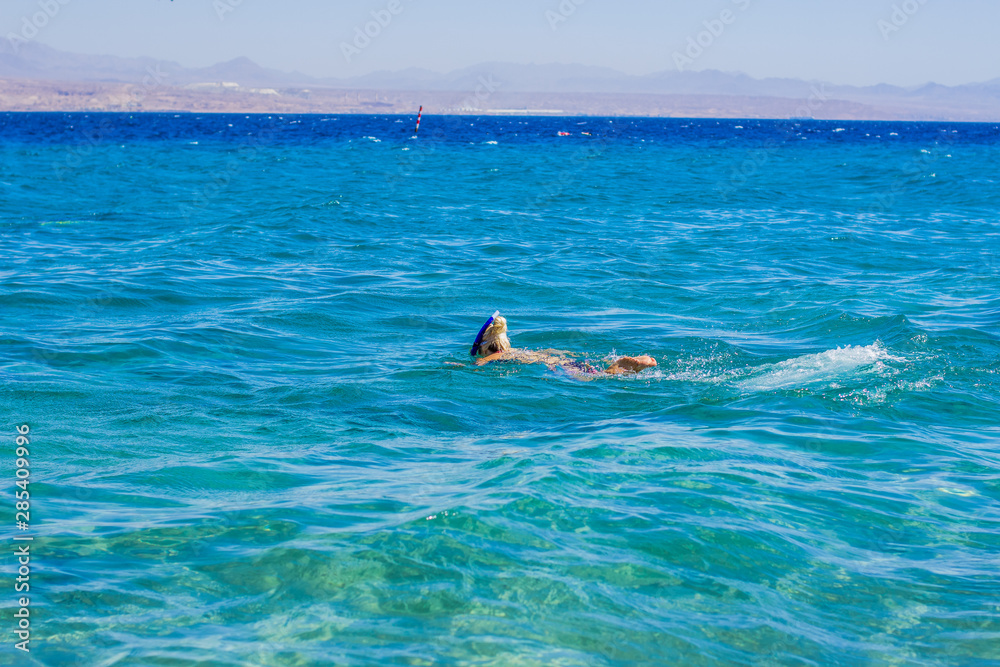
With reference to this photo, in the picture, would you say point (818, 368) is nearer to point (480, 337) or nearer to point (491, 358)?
point (491, 358)

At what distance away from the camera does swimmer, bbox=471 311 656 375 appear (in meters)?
10.6

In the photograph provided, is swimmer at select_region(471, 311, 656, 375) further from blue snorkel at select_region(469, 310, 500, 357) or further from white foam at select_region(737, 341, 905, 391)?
white foam at select_region(737, 341, 905, 391)

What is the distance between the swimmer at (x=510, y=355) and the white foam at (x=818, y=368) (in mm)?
1436

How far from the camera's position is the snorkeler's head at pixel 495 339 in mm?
10805

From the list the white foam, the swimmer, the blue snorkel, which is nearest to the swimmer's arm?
the swimmer

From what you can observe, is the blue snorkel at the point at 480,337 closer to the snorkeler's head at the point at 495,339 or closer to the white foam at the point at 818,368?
the snorkeler's head at the point at 495,339

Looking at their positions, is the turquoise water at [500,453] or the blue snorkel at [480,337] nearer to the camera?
the turquoise water at [500,453]

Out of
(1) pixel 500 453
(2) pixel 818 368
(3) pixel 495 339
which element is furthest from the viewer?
(3) pixel 495 339

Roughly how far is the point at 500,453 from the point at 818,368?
468cm

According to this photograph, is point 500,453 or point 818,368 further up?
point 818,368

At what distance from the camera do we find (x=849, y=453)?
802cm

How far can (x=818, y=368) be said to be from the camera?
10562 mm

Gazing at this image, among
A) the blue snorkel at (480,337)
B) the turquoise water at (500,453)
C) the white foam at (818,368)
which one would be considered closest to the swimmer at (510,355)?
the blue snorkel at (480,337)

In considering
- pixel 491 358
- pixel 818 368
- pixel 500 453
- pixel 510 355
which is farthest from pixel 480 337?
pixel 818 368
